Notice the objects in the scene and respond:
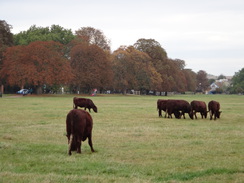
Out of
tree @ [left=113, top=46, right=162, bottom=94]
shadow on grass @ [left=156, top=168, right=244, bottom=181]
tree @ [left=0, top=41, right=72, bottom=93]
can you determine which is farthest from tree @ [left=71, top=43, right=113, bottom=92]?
shadow on grass @ [left=156, top=168, right=244, bottom=181]

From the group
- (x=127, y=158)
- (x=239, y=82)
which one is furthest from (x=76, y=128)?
(x=239, y=82)

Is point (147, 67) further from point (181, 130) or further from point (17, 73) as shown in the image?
point (181, 130)

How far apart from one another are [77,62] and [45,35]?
15029mm

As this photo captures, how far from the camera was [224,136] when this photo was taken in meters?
17.0

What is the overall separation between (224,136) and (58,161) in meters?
8.58

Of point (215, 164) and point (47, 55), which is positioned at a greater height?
point (47, 55)

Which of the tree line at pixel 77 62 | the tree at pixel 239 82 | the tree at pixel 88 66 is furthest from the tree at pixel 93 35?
the tree at pixel 239 82

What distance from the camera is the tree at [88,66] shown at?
81375 mm

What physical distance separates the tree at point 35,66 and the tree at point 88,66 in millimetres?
5716

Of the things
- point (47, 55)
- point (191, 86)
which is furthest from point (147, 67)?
point (191, 86)

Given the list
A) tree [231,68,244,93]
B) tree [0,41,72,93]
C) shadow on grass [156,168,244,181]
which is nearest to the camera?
shadow on grass [156,168,244,181]

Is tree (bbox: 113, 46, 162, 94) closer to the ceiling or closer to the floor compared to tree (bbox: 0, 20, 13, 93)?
closer to the floor

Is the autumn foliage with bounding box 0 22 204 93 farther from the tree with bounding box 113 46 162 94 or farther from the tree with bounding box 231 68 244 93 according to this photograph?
the tree with bounding box 231 68 244 93

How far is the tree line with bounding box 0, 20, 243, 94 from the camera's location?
240ft
